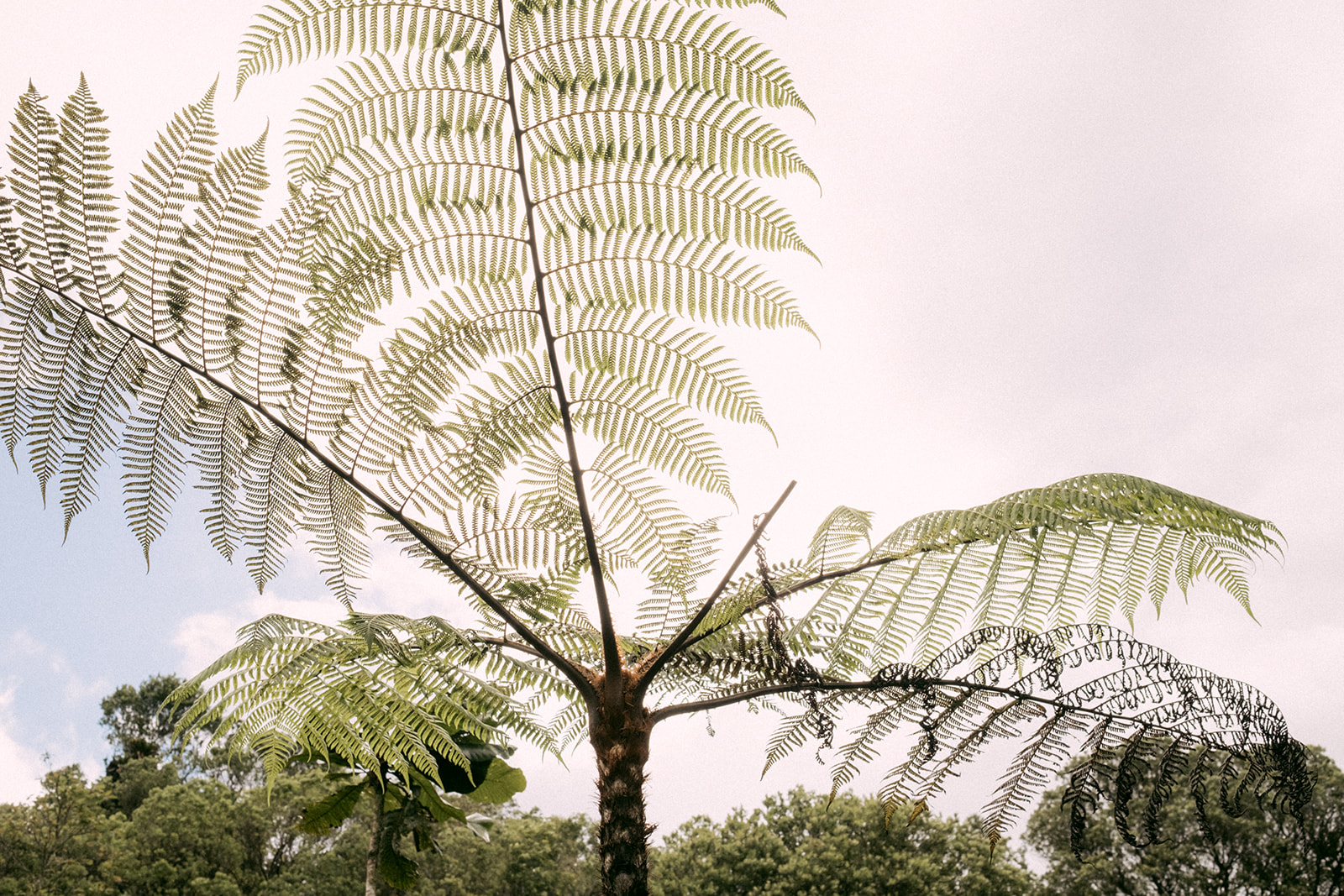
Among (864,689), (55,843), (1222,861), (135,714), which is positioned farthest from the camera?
(135,714)

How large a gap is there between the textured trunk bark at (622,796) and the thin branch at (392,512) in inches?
3.5

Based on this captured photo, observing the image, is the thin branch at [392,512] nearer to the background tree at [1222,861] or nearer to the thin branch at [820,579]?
the thin branch at [820,579]

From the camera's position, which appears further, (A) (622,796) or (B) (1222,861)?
(B) (1222,861)

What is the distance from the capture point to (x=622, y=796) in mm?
1530

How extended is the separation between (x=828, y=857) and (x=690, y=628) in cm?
1867

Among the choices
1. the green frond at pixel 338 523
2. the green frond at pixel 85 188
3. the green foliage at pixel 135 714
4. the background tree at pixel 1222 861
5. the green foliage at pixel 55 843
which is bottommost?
the background tree at pixel 1222 861

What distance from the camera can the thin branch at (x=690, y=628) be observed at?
5.27 feet

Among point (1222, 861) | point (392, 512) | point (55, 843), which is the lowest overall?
point (1222, 861)

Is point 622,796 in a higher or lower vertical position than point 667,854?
lower

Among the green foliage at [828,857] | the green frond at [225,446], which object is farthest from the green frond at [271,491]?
the green foliage at [828,857]

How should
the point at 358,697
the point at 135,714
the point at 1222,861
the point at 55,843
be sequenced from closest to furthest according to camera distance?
the point at 358,697 → the point at 55,843 → the point at 1222,861 → the point at 135,714

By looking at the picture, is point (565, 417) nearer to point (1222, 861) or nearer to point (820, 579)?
point (820, 579)

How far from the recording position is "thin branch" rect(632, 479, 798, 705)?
1.61 m

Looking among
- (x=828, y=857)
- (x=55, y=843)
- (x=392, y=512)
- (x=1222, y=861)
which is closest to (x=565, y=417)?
(x=392, y=512)
